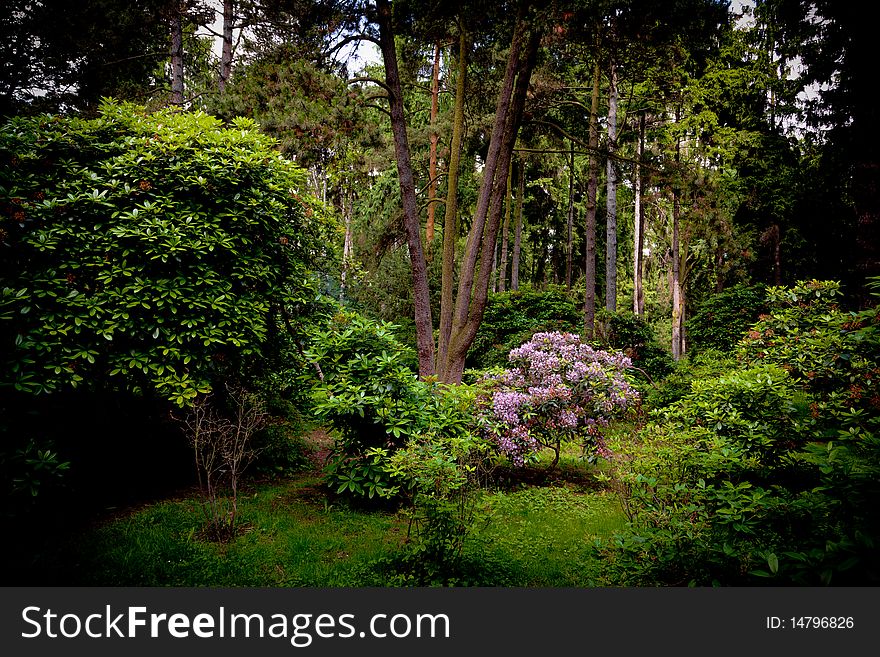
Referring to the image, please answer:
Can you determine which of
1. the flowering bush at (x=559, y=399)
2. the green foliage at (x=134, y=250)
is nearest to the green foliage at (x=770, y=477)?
the flowering bush at (x=559, y=399)

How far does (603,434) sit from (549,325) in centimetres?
824

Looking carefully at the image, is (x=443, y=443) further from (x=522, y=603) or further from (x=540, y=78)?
(x=540, y=78)

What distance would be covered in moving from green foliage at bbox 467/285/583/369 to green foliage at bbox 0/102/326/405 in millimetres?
9690

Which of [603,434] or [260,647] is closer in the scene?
[260,647]

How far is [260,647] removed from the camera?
2934mm

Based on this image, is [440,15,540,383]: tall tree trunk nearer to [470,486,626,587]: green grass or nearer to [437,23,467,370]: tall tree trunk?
[437,23,467,370]: tall tree trunk

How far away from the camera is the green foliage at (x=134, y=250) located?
438 cm

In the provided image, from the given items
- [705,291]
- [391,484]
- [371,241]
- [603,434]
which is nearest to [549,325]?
[371,241]

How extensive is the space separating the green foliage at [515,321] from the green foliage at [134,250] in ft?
31.8

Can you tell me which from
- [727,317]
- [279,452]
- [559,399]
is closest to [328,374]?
[279,452]

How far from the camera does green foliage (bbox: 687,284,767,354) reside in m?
14.0

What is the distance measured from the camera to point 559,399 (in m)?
7.09

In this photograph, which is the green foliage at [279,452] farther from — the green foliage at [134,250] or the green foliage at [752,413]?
the green foliage at [752,413]

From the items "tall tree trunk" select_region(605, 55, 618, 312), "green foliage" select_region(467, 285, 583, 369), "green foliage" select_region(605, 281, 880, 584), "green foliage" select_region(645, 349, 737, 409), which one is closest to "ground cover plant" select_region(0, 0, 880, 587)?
"green foliage" select_region(605, 281, 880, 584)
